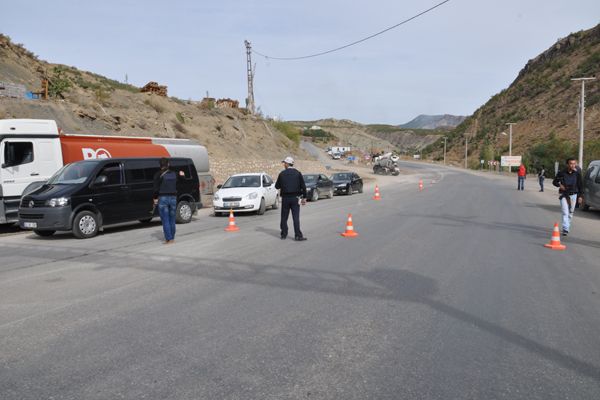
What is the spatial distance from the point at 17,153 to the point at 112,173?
3.51 metres

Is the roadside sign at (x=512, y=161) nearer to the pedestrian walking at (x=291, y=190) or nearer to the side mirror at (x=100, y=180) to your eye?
the pedestrian walking at (x=291, y=190)

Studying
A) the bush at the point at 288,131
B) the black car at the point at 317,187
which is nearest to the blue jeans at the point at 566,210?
the black car at the point at 317,187

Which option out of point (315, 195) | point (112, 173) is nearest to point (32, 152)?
point (112, 173)

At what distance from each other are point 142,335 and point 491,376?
10.3 ft

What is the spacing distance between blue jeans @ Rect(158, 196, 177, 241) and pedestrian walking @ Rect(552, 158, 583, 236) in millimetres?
8778

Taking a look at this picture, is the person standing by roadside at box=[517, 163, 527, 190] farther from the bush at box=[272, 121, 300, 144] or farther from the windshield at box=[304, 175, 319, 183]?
the bush at box=[272, 121, 300, 144]

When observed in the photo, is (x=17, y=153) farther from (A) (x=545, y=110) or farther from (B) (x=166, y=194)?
(A) (x=545, y=110)

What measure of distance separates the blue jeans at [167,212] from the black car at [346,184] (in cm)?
1960

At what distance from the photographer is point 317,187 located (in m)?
26.0

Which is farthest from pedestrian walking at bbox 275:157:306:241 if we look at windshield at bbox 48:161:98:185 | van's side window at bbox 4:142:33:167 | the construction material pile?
the construction material pile

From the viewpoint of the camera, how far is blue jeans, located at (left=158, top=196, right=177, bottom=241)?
10734 mm

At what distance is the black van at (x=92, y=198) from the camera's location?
11.9 metres

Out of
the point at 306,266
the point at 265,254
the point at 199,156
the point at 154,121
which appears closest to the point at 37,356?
the point at 306,266

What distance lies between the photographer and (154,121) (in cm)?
4112
